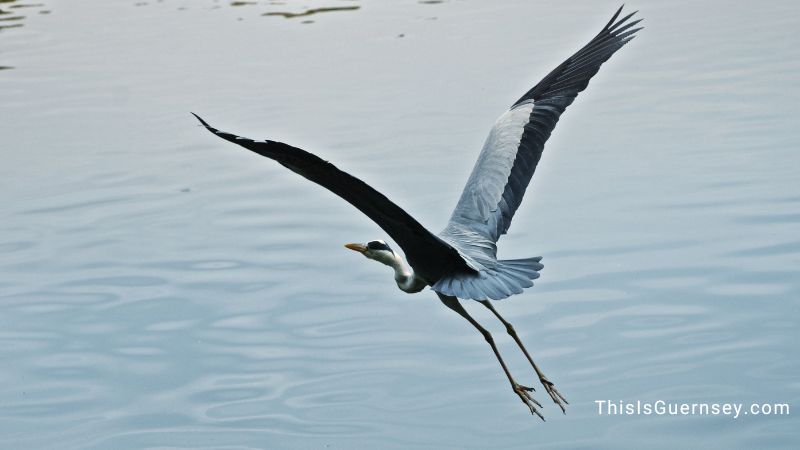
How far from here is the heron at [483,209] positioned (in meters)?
6.04

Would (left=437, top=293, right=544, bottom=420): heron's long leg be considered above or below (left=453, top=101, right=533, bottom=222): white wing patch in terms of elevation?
below

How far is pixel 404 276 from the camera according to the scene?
739 cm

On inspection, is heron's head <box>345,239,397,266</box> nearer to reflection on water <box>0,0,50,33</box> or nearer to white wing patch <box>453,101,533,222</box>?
white wing patch <box>453,101,533,222</box>

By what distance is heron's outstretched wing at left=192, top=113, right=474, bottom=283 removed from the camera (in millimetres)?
5656

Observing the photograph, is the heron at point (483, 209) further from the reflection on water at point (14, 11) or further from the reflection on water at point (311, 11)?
the reflection on water at point (14, 11)

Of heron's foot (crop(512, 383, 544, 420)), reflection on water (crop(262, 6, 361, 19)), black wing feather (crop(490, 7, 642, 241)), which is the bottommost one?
reflection on water (crop(262, 6, 361, 19))

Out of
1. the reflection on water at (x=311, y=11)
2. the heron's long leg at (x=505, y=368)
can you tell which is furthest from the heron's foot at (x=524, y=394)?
the reflection on water at (x=311, y=11)

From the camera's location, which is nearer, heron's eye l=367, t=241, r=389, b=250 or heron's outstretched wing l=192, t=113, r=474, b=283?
heron's outstretched wing l=192, t=113, r=474, b=283

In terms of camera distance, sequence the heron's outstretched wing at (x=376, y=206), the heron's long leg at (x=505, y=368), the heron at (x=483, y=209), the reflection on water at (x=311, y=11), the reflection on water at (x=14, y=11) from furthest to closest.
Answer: the reflection on water at (x=14, y=11) → the reflection on water at (x=311, y=11) → the heron's long leg at (x=505, y=368) → the heron at (x=483, y=209) → the heron's outstretched wing at (x=376, y=206)

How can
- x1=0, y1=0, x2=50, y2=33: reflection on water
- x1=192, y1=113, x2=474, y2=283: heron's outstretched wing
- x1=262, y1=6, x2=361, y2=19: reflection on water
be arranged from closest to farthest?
x1=192, y1=113, x2=474, y2=283: heron's outstretched wing < x1=262, y1=6, x2=361, y2=19: reflection on water < x1=0, y1=0, x2=50, y2=33: reflection on water

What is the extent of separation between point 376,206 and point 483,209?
147 centimetres

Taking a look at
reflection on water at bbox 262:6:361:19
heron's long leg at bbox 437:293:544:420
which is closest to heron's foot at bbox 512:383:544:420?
heron's long leg at bbox 437:293:544:420

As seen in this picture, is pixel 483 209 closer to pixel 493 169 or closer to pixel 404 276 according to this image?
pixel 493 169

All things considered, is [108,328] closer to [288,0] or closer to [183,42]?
[183,42]
